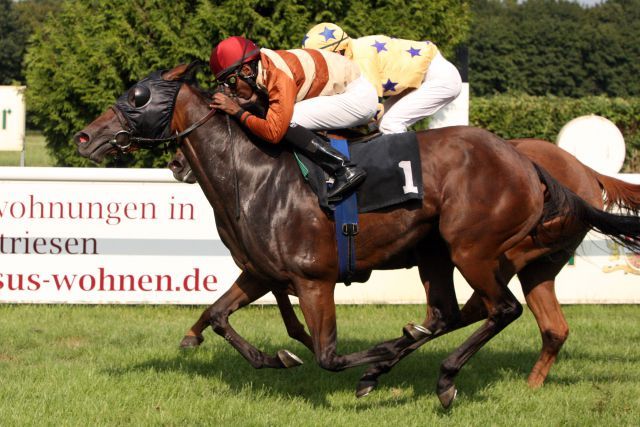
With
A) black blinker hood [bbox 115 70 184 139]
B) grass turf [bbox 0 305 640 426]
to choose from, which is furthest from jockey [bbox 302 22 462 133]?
grass turf [bbox 0 305 640 426]

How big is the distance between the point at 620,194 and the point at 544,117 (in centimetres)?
1404

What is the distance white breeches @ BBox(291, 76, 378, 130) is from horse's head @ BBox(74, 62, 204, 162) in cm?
65

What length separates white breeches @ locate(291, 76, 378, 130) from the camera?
5547 mm

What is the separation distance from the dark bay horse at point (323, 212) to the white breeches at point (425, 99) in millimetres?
659

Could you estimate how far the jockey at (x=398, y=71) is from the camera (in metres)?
6.16

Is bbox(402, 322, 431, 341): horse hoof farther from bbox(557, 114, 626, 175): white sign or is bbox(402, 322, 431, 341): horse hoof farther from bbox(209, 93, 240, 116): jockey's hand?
bbox(557, 114, 626, 175): white sign

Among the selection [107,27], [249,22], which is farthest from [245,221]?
[107,27]

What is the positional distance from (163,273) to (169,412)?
142 inches

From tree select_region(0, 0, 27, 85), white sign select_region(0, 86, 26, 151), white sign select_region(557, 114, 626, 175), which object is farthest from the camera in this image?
tree select_region(0, 0, 27, 85)

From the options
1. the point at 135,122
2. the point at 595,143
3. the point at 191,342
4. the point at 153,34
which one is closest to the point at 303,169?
the point at 135,122

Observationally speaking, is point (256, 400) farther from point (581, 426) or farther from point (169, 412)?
point (581, 426)

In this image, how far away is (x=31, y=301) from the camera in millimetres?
8812

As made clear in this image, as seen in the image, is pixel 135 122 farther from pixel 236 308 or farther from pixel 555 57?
pixel 555 57

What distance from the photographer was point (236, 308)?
6.10m
